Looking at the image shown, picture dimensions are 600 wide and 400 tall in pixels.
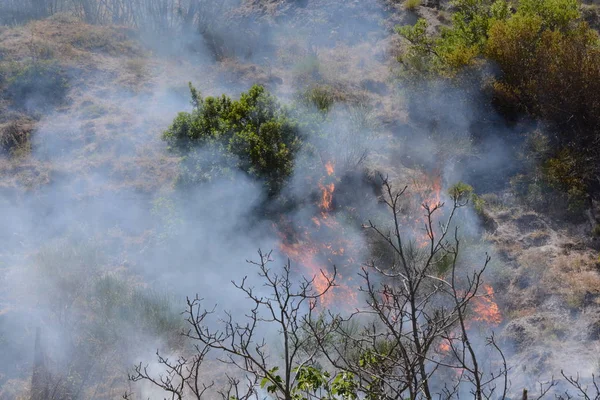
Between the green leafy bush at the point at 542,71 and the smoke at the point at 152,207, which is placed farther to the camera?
the green leafy bush at the point at 542,71

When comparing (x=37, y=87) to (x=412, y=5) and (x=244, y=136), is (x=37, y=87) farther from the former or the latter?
(x=412, y=5)

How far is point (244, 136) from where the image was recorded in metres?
9.26

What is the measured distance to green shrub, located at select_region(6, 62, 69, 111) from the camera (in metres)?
12.5

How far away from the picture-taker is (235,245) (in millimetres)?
9469

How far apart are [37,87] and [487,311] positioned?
35.4 feet

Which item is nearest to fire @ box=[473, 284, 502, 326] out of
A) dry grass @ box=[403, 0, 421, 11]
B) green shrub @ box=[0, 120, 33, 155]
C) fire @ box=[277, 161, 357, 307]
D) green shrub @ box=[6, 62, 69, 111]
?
fire @ box=[277, 161, 357, 307]

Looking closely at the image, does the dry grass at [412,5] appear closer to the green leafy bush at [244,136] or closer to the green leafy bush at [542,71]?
the green leafy bush at [542,71]

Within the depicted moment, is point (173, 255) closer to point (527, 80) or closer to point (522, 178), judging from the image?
point (522, 178)

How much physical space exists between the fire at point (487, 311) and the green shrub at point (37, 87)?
9.99 meters

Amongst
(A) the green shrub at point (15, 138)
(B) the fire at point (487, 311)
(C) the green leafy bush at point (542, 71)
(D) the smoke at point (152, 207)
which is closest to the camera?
(B) the fire at point (487, 311)

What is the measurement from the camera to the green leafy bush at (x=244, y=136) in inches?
368

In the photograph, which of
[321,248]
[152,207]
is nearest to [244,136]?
[321,248]

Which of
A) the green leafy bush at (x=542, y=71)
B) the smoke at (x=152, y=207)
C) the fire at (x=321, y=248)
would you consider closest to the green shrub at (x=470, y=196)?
the smoke at (x=152, y=207)

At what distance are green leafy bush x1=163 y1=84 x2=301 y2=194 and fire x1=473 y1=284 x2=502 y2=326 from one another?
3.77 m
